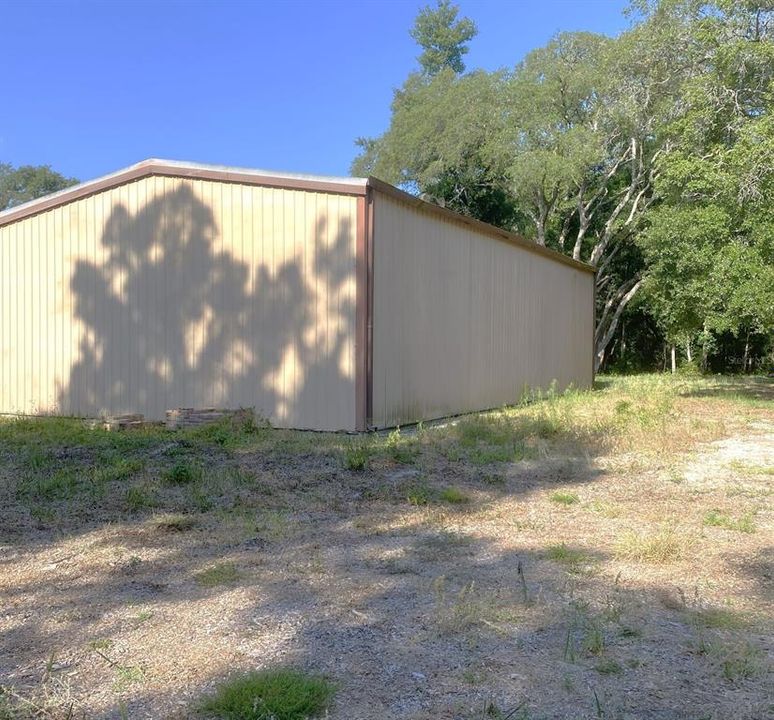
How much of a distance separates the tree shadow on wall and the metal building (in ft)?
0.07

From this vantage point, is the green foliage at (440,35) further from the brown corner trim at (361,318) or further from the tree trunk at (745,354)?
the brown corner trim at (361,318)

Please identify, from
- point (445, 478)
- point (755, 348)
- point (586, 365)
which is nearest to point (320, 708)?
point (445, 478)

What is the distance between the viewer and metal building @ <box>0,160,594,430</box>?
1009cm

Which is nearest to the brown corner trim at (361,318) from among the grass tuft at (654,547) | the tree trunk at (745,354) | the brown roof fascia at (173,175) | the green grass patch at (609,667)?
the brown roof fascia at (173,175)

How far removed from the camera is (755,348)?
3016cm

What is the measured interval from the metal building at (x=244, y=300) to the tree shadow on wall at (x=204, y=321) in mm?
22

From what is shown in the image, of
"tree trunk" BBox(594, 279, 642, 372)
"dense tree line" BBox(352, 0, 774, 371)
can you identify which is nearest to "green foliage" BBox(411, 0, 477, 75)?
"dense tree line" BBox(352, 0, 774, 371)

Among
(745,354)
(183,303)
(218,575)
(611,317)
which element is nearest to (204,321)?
(183,303)

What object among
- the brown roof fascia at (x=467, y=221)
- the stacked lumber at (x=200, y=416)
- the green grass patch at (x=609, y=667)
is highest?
the brown roof fascia at (x=467, y=221)

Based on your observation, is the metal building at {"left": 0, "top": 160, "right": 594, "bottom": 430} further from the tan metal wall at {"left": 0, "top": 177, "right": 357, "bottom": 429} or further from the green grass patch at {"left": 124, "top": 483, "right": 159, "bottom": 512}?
the green grass patch at {"left": 124, "top": 483, "right": 159, "bottom": 512}

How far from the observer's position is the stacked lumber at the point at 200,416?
405 inches

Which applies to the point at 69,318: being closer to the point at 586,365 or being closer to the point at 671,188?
the point at 671,188

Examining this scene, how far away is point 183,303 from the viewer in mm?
11141

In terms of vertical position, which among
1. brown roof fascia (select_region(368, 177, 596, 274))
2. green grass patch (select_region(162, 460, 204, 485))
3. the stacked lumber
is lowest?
green grass patch (select_region(162, 460, 204, 485))
